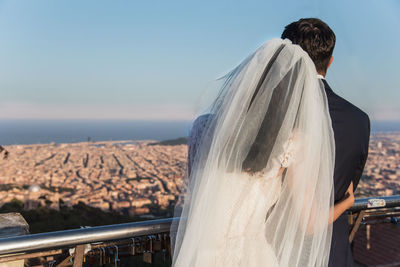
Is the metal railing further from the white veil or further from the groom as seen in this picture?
the groom

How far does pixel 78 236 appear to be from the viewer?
1.59 meters

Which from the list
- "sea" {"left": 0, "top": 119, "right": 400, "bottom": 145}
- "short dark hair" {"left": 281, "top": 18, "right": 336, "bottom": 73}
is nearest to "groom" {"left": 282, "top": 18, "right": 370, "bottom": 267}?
"short dark hair" {"left": 281, "top": 18, "right": 336, "bottom": 73}

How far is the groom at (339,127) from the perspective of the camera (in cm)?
122

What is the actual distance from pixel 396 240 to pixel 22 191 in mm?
14138

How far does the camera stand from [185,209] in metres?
1.38

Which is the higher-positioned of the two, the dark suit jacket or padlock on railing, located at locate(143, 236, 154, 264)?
the dark suit jacket

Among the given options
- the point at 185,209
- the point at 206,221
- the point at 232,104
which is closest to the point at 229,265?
the point at 206,221

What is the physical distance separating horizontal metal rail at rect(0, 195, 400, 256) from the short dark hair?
0.84 meters

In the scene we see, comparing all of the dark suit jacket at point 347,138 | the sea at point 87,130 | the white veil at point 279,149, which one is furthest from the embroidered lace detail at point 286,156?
the sea at point 87,130

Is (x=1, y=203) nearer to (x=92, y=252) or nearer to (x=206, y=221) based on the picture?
(x=92, y=252)

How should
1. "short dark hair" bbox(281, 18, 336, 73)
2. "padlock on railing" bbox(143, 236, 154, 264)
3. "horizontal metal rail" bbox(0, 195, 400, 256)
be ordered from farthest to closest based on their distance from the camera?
1. "padlock on railing" bbox(143, 236, 154, 264)
2. "horizontal metal rail" bbox(0, 195, 400, 256)
3. "short dark hair" bbox(281, 18, 336, 73)

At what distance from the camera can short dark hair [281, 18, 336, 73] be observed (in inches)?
50.0

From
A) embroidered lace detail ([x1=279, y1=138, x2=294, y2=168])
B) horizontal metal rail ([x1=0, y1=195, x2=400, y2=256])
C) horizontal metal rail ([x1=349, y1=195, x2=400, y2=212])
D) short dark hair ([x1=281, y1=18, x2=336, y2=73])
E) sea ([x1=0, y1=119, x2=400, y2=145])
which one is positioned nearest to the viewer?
embroidered lace detail ([x1=279, y1=138, x2=294, y2=168])

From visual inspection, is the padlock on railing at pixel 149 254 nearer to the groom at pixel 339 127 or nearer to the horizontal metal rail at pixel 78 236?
the horizontal metal rail at pixel 78 236
